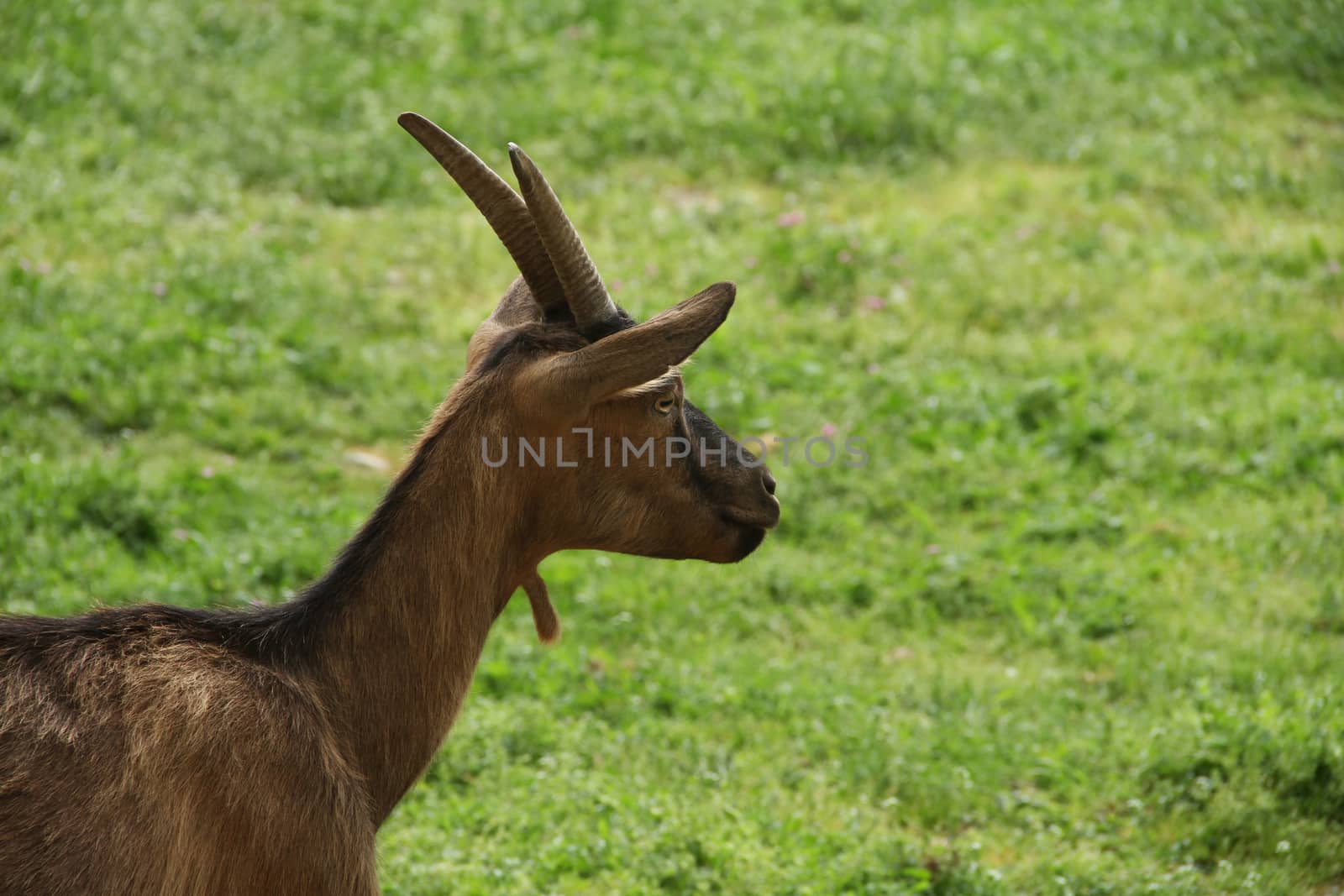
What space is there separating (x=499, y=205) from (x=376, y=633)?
1.25m

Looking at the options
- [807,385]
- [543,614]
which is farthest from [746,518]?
→ [807,385]

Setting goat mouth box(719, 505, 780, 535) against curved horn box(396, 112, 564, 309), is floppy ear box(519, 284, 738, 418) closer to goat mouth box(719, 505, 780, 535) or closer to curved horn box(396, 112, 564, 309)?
curved horn box(396, 112, 564, 309)

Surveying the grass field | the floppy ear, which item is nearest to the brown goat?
the floppy ear

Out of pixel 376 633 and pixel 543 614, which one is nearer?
pixel 376 633

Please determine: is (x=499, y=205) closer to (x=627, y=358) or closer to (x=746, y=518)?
(x=627, y=358)

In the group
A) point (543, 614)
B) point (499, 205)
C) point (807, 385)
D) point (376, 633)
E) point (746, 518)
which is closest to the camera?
point (376, 633)

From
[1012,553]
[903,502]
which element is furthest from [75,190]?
[1012,553]

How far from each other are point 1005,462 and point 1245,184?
16.1ft

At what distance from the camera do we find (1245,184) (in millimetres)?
12617

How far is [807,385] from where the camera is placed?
9961 mm

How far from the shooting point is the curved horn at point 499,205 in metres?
4.15

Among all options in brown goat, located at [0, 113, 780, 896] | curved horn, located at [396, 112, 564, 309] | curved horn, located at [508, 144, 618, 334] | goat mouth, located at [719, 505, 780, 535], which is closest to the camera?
brown goat, located at [0, 113, 780, 896]

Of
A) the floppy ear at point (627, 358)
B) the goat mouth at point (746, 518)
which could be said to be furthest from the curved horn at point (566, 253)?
the goat mouth at point (746, 518)

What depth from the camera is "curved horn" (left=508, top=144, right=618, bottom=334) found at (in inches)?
159
